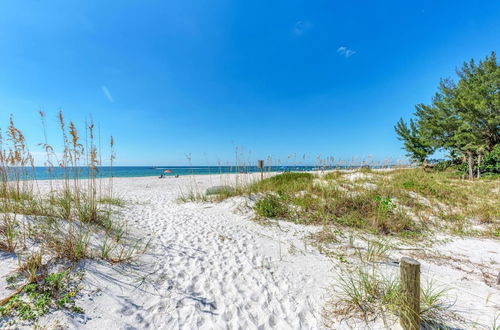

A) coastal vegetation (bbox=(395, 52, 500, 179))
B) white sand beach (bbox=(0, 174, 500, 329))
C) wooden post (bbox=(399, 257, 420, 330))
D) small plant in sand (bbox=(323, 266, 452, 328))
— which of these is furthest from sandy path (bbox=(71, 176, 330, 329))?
coastal vegetation (bbox=(395, 52, 500, 179))

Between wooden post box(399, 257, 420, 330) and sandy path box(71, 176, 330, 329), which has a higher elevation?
wooden post box(399, 257, 420, 330)

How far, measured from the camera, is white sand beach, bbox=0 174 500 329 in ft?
5.99

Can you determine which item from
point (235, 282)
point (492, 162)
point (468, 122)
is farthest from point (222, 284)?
point (468, 122)

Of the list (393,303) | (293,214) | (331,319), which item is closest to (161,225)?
(293,214)

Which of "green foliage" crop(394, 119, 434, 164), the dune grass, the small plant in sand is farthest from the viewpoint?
"green foliage" crop(394, 119, 434, 164)

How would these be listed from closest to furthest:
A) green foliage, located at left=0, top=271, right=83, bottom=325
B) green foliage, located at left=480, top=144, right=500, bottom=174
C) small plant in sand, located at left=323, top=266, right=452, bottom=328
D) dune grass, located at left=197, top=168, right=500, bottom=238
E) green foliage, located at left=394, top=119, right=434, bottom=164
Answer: green foliage, located at left=0, top=271, right=83, bottom=325 → small plant in sand, located at left=323, top=266, right=452, bottom=328 → dune grass, located at left=197, top=168, right=500, bottom=238 → green foliage, located at left=480, top=144, right=500, bottom=174 → green foliage, located at left=394, top=119, right=434, bottom=164

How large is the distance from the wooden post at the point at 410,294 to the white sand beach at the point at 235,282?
259mm

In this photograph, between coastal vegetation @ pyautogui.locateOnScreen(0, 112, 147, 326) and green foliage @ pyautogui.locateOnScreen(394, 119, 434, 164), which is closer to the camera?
coastal vegetation @ pyautogui.locateOnScreen(0, 112, 147, 326)

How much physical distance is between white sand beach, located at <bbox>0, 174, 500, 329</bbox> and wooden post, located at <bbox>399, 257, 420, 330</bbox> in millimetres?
259

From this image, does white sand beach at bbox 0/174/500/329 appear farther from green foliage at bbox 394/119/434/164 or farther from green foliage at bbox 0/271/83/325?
green foliage at bbox 394/119/434/164

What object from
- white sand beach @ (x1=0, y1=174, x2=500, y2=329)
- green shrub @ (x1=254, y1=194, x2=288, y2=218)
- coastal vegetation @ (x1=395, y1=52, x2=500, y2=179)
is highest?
coastal vegetation @ (x1=395, y1=52, x2=500, y2=179)

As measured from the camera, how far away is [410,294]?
1676 mm

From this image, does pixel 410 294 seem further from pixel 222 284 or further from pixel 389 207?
pixel 389 207

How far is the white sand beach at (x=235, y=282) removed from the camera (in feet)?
5.99
